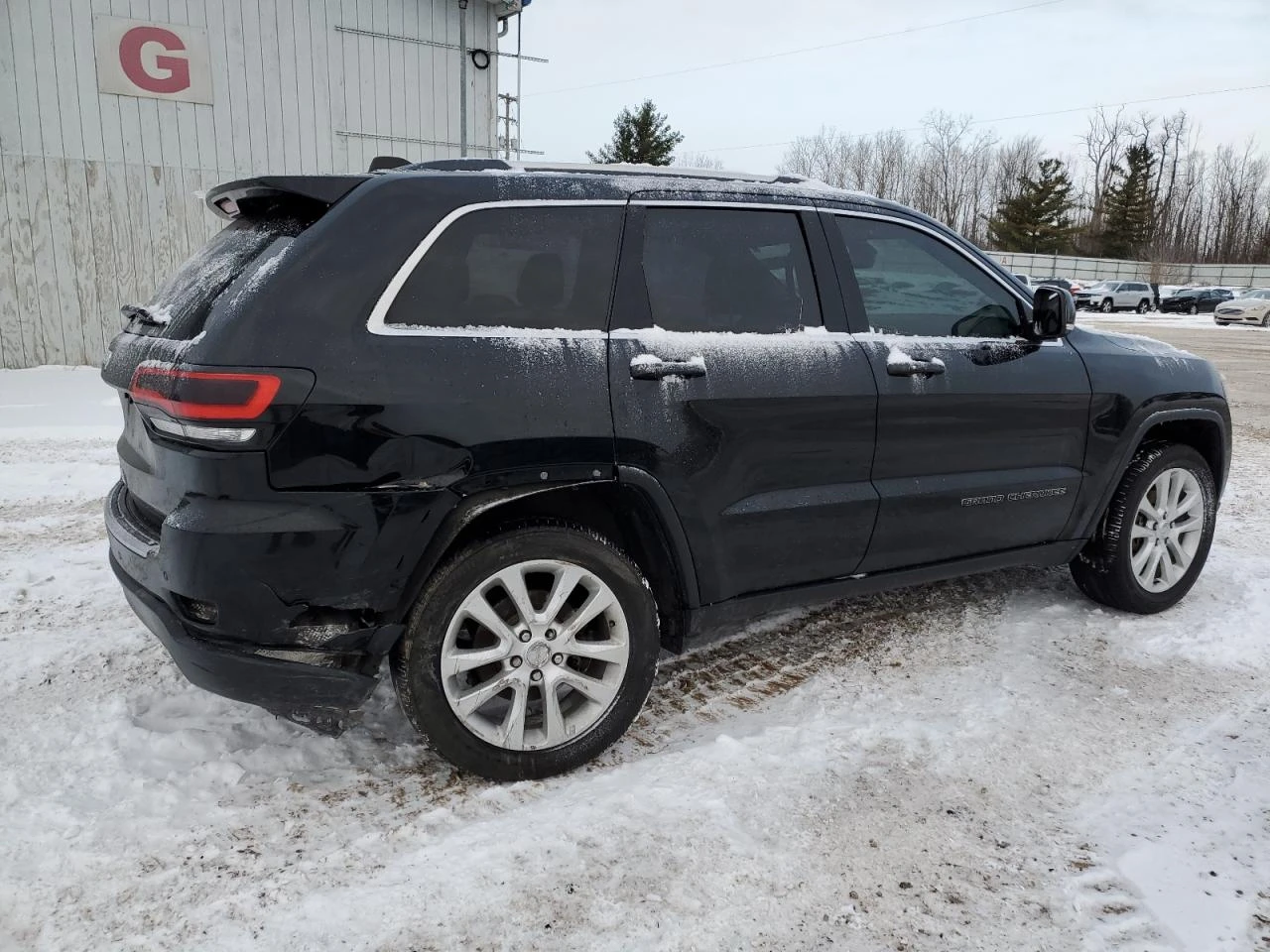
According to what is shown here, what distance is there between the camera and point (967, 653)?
144 inches

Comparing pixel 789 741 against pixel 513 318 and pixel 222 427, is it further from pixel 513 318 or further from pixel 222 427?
pixel 222 427

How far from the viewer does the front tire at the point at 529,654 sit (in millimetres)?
2533

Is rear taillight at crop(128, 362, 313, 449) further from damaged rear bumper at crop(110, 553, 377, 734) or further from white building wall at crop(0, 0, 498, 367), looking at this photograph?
white building wall at crop(0, 0, 498, 367)

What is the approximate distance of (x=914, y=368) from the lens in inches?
127

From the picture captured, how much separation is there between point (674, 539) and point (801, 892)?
108 centimetres

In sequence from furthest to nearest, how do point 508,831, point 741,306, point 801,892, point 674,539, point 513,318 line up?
point 741,306 → point 674,539 → point 513,318 → point 508,831 → point 801,892

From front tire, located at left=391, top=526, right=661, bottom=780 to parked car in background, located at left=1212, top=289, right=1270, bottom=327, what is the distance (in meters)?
35.7

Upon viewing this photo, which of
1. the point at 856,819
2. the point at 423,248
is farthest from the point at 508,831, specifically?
the point at 423,248

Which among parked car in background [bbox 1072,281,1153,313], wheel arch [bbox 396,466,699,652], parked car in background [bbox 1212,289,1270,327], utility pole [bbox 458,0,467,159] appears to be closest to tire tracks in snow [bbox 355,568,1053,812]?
wheel arch [bbox 396,466,699,652]

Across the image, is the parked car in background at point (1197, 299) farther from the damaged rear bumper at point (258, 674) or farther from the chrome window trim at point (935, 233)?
the damaged rear bumper at point (258, 674)

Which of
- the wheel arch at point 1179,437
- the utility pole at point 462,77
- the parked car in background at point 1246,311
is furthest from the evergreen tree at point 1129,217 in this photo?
the wheel arch at point 1179,437

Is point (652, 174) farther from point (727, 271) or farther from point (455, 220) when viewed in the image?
point (455, 220)

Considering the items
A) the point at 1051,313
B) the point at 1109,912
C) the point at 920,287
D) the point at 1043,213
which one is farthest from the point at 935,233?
the point at 1043,213

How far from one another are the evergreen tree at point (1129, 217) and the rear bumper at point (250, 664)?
238ft
